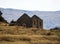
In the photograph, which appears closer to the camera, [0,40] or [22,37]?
[0,40]

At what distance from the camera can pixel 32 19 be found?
8469 centimetres

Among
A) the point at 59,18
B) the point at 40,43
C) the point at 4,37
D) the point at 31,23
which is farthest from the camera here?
the point at 59,18

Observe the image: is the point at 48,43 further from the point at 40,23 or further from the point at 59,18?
the point at 59,18

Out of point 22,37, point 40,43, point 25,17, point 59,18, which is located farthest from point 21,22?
point 59,18

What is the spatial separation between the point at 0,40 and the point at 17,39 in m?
2.85

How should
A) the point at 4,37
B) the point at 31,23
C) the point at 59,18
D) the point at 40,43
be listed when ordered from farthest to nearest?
the point at 59,18
the point at 31,23
the point at 4,37
the point at 40,43

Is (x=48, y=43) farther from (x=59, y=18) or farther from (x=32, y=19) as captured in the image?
(x=59, y=18)

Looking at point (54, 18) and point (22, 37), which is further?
point (54, 18)

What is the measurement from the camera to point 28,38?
43.7 meters

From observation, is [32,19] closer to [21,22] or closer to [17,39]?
[21,22]

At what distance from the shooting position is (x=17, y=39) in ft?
141

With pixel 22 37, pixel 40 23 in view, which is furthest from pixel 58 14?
pixel 22 37

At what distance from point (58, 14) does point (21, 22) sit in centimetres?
10860

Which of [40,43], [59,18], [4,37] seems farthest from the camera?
[59,18]
